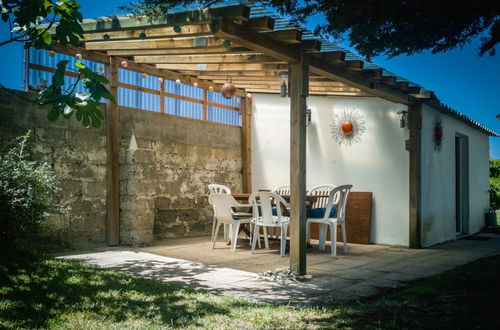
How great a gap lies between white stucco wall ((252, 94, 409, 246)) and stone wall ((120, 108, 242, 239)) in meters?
0.97

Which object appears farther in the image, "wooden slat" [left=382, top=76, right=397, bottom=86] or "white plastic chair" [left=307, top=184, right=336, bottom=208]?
"white plastic chair" [left=307, top=184, right=336, bottom=208]

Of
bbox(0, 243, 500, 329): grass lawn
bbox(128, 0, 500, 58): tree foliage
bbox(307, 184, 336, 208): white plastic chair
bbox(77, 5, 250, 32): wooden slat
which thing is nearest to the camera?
bbox(0, 243, 500, 329): grass lawn

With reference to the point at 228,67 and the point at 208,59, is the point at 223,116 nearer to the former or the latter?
the point at 228,67

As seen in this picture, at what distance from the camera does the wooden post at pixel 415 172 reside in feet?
23.7

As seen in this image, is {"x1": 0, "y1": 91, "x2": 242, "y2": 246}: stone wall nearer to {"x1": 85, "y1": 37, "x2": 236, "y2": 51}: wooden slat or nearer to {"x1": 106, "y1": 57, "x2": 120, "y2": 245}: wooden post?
{"x1": 106, "y1": 57, "x2": 120, "y2": 245}: wooden post

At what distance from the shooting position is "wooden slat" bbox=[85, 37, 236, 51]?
5.24 m

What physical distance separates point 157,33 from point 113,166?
8.78ft

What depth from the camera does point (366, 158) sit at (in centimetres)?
788

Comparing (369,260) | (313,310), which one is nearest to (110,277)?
(313,310)

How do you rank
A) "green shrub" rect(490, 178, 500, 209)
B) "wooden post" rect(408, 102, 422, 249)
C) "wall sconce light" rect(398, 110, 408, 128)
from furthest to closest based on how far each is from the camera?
"green shrub" rect(490, 178, 500, 209) < "wall sconce light" rect(398, 110, 408, 128) < "wooden post" rect(408, 102, 422, 249)

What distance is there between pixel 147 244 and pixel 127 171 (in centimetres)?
117

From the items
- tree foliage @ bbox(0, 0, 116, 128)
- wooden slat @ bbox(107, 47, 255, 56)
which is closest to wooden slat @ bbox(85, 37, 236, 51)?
wooden slat @ bbox(107, 47, 255, 56)

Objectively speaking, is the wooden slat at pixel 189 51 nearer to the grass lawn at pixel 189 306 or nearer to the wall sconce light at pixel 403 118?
the grass lawn at pixel 189 306

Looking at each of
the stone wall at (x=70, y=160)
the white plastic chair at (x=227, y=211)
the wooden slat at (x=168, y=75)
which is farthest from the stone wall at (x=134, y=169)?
the white plastic chair at (x=227, y=211)
